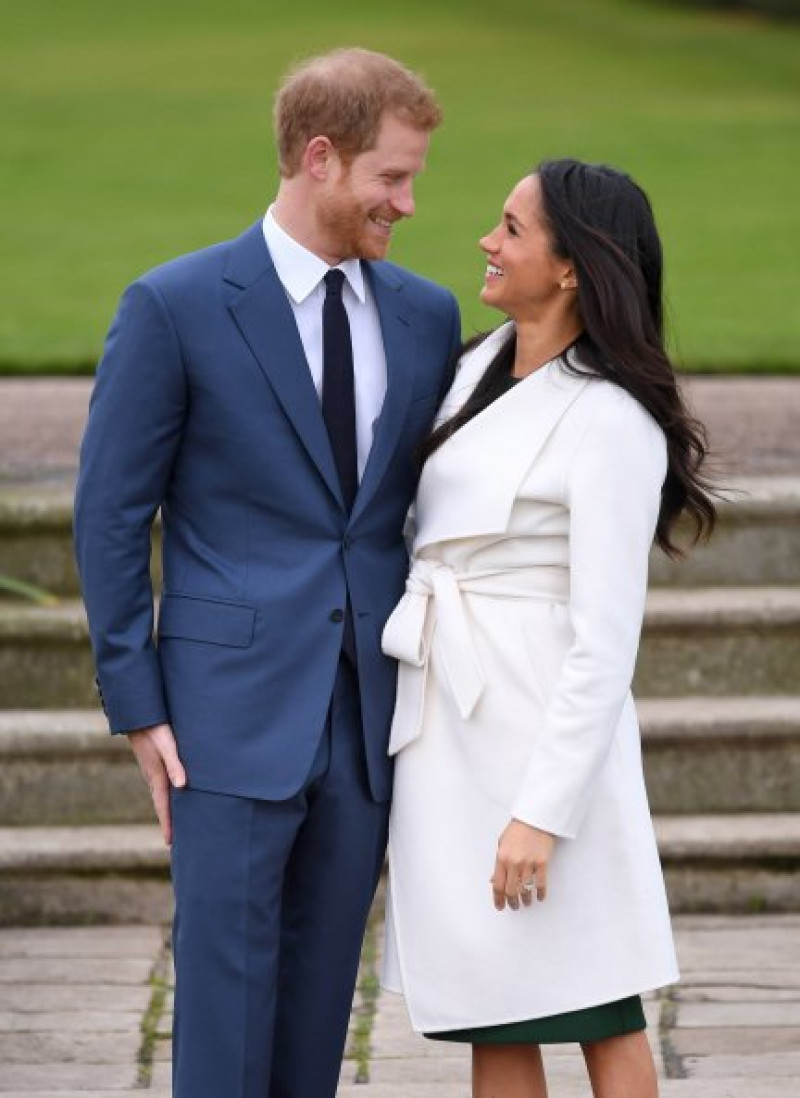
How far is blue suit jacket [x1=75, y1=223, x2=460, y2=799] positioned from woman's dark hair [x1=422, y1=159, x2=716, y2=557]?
35 centimetres

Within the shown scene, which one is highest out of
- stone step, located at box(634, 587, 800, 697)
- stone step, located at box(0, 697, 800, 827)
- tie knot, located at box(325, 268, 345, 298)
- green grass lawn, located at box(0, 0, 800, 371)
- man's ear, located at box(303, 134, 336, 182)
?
man's ear, located at box(303, 134, 336, 182)

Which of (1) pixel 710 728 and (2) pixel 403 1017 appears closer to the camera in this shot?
(2) pixel 403 1017

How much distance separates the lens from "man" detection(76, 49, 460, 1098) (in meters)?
3.24

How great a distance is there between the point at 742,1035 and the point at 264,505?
160 centimetres

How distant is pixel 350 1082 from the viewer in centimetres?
412

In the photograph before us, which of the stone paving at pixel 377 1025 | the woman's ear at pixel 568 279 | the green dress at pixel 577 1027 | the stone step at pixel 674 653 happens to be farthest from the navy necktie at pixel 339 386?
the stone step at pixel 674 653

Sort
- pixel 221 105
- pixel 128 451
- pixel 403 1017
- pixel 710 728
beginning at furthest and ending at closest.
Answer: pixel 221 105 → pixel 710 728 → pixel 403 1017 → pixel 128 451

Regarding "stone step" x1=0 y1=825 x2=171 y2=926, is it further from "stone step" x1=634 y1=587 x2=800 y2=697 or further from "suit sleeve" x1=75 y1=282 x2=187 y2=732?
"suit sleeve" x1=75 y1=282 x2=187 y2=732

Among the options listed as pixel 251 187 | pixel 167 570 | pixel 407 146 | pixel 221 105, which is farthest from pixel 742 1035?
pixel 221 105

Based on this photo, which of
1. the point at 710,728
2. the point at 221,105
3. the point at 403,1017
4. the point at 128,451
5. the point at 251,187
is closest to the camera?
the point at 128,451

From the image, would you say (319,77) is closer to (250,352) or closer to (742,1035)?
(250,352)

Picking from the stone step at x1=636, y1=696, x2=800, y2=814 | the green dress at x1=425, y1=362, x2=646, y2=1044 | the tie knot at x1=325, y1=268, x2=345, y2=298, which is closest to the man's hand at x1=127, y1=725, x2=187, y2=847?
the green dress at x1=425, y1=362, x2=646, y2=1044

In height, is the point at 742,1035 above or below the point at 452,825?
below

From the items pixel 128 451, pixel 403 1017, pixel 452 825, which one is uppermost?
pixel 128 451
